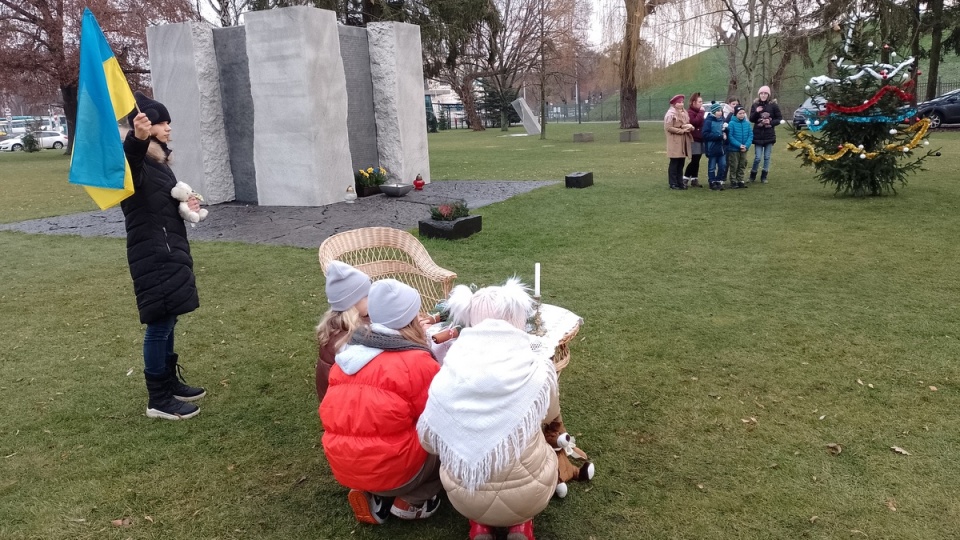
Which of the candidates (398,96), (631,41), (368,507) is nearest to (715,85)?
(631,41)

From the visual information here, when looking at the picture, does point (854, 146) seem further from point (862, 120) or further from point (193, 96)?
point (193, 96)

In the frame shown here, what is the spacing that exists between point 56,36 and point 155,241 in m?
29.4

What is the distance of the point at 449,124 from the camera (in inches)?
2028

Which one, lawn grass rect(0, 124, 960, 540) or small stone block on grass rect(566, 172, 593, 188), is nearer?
lawn grass rect(0, 124, 960, 540)

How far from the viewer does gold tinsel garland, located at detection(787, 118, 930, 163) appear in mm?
9578

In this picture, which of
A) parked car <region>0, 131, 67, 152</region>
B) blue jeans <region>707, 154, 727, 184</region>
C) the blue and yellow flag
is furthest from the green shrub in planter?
the blue and yellow flag

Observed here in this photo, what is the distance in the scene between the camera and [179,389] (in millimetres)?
4125

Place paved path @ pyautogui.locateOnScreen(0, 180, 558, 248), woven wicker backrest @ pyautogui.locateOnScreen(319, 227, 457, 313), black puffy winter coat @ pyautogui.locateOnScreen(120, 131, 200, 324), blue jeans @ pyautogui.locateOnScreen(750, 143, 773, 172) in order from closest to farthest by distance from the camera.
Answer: black puffy winter coat @ pyautogui.locateOnScreen(120, 131, 200, 324) < woven wicker backrest @ pyautogui.locateOnScreen(319, 227, 457, 313) < paved path @ pyautogui.locateOnScreen(0, 180, 558, 248) < blue jeans @ pyautogui.locateOnScreen(750, 143, 773, 172)

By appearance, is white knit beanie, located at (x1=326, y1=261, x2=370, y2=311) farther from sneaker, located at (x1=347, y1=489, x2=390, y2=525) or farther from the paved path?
the paved path

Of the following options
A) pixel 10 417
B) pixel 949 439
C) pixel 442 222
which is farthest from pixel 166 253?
pixel 442 222

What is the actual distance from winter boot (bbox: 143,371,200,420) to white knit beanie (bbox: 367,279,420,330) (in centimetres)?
193

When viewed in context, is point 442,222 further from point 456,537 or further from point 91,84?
point 456,537

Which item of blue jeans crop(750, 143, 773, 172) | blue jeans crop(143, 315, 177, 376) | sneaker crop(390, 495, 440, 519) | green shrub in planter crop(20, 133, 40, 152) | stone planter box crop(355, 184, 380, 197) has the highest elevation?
green shrub in planter crop(20, 133, 40, 152)

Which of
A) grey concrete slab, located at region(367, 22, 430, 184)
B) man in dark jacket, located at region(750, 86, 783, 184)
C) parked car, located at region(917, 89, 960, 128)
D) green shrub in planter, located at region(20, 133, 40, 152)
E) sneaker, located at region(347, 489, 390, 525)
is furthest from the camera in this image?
green shrub in planter, located at region(20, 133, 40, 152)
